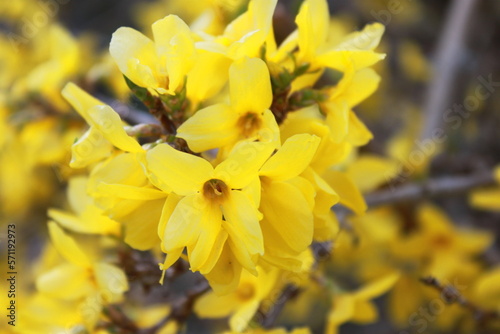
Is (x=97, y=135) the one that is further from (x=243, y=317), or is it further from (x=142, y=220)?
(x=243, y=317)

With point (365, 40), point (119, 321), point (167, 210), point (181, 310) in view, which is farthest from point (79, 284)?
point (365, 40)

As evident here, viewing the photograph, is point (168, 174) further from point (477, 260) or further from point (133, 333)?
point (477, 260)

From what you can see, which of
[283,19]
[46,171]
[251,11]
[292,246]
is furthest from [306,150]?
[46,171]

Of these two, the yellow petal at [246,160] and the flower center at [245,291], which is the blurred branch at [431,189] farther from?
the yellow petal at [246,160]

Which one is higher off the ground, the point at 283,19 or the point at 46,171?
the point at 283,19

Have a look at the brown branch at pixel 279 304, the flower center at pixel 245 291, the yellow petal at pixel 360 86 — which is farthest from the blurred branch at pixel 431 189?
the yellow petal at pixel 360 86

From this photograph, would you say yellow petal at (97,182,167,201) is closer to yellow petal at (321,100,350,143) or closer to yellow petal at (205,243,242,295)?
yellow petal at (205,243,242,295)
